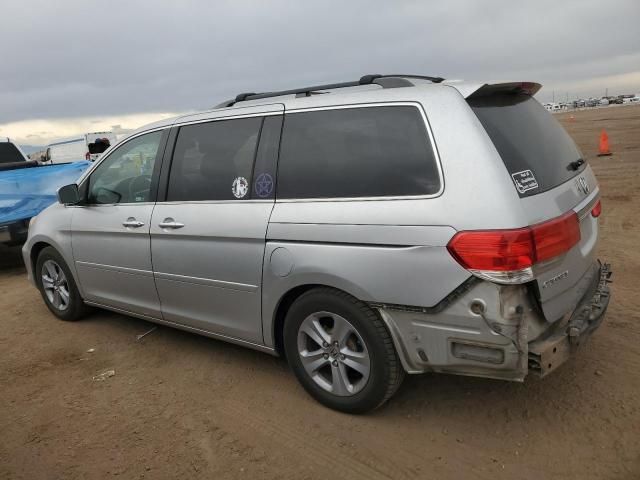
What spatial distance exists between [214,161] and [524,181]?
6.73ft

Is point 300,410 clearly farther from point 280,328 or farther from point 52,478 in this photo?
point 52,478

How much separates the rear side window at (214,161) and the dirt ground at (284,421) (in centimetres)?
134

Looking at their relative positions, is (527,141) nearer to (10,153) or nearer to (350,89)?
(350,89)

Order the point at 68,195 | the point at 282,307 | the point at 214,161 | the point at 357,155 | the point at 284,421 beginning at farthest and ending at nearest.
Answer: the point at 68,195, the point at 214,161, the point at 282,307, the point at 284,421, the point at 357,155

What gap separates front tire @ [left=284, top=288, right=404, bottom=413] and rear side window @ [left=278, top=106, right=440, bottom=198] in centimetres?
63

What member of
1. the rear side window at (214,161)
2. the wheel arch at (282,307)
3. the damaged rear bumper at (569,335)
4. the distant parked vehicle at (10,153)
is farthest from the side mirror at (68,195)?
the distant parked vehicle at (10,153)

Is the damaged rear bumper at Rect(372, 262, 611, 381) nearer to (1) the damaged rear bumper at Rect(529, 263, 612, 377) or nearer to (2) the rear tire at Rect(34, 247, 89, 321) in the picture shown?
(1) the damaged rear bumper at Rect(529, 263, 612, 377)

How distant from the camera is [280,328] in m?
3.39

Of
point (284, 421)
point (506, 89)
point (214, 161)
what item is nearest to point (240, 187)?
point (214, 161)

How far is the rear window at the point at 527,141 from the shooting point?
264 centimetres

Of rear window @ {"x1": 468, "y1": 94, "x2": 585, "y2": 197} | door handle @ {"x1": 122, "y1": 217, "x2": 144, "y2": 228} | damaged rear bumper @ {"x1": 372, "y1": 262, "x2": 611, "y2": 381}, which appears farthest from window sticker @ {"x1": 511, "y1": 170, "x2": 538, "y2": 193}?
door handle @ {"x1": 122, "y1": 217, "x2": 144, "y2": 228}

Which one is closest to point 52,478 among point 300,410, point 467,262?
point 300,410

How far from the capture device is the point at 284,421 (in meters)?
3.18

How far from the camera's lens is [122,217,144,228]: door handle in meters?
3.98
